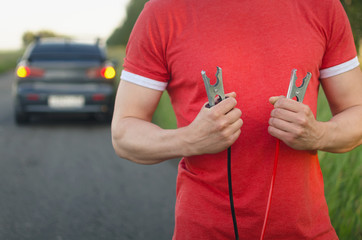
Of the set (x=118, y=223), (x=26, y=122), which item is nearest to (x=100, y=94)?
(x=26, y=122)

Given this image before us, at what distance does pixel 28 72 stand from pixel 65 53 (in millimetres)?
762

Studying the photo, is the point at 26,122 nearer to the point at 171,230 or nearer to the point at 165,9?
the point at 171,230

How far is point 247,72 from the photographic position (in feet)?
5.16

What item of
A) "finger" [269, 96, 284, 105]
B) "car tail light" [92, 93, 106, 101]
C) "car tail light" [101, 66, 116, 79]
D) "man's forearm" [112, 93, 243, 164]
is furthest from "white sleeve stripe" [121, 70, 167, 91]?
"car tail light" [101, 66, 116, 79]

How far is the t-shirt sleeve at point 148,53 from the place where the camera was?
1616 mm

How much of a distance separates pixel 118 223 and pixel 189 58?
333 cm

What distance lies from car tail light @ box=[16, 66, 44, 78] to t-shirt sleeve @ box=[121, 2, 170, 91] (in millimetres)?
8470

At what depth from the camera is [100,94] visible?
988 centimetres

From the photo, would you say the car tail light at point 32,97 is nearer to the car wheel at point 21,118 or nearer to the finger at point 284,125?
the car wheel at point 21,118

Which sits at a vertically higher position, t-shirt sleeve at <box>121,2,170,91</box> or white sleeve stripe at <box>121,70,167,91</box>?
t-shirt sleeve at <box>121,2,170,91</box>

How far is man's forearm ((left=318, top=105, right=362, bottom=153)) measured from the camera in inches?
62.4

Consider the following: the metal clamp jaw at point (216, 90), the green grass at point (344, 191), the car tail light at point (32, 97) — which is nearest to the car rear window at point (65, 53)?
the car tail light at point (32, 97)

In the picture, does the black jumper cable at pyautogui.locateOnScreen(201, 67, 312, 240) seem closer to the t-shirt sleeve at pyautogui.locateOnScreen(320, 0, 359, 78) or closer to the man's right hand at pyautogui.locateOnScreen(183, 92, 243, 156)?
the man's right hand at pyautogui.locateOnScreen(183, 92, 243, 156)

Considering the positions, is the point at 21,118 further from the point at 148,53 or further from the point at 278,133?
the point at 278,133
